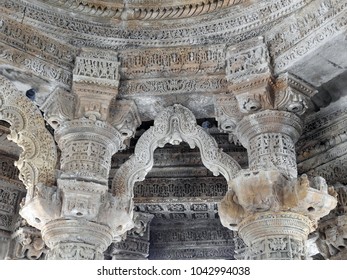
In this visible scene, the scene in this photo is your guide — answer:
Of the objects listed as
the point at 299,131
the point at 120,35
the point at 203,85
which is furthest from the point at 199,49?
the point at 299,131

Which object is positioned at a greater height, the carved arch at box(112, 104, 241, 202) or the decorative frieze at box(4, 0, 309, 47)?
the decorative frieze at box(4, 0, 309, 47)

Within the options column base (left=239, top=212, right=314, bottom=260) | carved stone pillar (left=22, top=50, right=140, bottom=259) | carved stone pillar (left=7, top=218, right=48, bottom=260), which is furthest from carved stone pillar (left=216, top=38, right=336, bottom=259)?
carved stone pillar (left=7, top=218, right=48, bottom=260)

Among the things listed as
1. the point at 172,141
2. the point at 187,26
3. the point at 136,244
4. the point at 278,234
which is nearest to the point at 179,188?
the point at 136,244

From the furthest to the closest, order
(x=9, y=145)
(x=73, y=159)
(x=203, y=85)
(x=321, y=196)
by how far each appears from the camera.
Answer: (x=9, y=145)
(x=203, y=85)
(x=73, y=159)
(x=321, y=196)

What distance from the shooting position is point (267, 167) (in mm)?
4969

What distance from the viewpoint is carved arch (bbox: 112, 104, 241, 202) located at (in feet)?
17.9

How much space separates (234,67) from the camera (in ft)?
18.3

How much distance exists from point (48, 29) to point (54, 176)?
4.82ft

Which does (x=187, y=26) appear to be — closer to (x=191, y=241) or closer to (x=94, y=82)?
(x=94, y=82)

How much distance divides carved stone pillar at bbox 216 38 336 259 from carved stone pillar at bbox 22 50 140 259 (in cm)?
99

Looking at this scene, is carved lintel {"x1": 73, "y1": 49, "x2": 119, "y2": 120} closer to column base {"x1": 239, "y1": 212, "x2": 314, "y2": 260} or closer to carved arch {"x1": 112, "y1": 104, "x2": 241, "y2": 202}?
carved arch {"x1": 112, "y1": 104, "x2": 241, "y2": 202}

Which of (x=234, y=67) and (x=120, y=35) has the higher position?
(x=120, y=35)

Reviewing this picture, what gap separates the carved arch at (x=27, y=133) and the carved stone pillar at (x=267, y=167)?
1.65m
